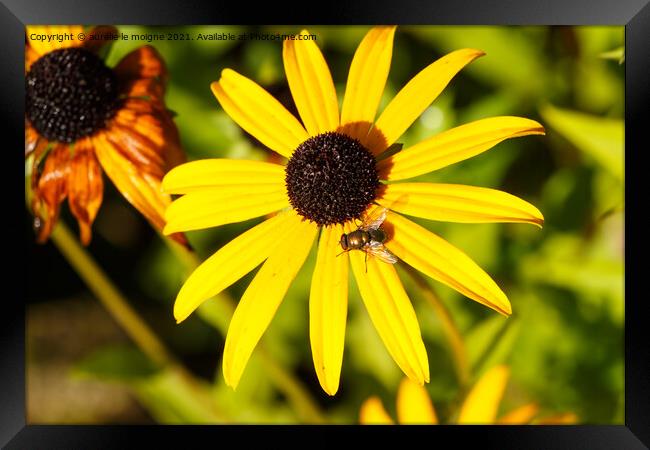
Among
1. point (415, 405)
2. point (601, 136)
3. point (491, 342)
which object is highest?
point (601, 136)

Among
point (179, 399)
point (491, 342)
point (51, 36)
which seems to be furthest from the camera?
point (179, 399)

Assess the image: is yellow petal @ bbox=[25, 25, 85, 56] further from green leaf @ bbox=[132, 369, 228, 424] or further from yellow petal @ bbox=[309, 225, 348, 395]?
green leaf @ bbox=[132, 369, 228, 424]

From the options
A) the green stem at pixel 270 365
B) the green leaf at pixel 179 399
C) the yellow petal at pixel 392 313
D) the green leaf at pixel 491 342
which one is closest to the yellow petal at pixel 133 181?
the green stem at pixel 270 365

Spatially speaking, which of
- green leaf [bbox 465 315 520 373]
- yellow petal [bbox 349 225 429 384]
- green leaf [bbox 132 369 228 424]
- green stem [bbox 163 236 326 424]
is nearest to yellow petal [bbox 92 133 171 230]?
green stem [bbox 163 236 326 424]

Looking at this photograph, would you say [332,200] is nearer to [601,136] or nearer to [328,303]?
[328,303]

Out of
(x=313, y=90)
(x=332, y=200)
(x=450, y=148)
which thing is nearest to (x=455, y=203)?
(x=450, y=148)

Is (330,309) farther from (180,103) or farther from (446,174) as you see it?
(180,103)

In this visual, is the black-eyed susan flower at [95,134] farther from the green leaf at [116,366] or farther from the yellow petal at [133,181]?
the green leaf at [116,366]
